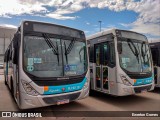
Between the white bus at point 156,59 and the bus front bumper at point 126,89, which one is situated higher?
the white bus at point 156,59

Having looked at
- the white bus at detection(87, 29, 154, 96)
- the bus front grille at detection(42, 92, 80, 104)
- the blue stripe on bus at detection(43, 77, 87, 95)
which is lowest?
the bus front grille at detection(42, 92, 80, 104)

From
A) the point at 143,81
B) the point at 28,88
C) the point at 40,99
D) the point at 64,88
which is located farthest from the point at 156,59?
the point at 28,88

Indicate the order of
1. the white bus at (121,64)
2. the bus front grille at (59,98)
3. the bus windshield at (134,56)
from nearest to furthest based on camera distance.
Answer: the bus front grille at (59,98), the white bus at (121,64), the bus windshield at (134,56)

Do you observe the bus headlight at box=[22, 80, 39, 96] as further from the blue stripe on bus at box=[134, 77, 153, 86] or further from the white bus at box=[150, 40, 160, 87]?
the white bus at box=[150, 40, 160, 87]

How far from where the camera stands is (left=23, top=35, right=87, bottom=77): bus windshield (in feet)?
17.4

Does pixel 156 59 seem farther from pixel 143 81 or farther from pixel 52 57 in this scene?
pixel 52 57

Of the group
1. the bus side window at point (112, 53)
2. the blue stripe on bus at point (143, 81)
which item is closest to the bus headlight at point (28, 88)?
the bus side window at point (112, 53)

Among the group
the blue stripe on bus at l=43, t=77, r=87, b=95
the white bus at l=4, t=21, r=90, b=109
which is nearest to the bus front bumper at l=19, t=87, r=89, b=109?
the white bus at l=4, t=21, r=90, b=109

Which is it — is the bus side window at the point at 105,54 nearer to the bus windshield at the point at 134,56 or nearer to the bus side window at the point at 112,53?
the bus side window at the point at 112,53

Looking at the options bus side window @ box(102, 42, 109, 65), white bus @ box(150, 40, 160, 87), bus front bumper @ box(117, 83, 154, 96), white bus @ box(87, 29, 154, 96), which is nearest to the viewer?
bus front bumper @ box(117, 83, 154, 96)

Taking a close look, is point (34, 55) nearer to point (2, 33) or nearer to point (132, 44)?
point (132, 44)

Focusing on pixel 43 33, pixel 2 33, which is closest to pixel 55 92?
pixel 43 33

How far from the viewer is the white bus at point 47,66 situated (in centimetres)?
514

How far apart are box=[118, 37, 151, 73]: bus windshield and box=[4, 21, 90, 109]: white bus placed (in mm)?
1677
